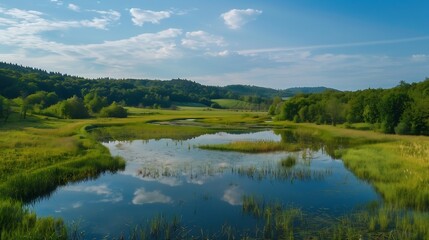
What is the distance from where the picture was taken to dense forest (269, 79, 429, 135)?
6662 centimetres

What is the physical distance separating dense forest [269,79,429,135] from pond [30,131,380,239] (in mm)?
35054

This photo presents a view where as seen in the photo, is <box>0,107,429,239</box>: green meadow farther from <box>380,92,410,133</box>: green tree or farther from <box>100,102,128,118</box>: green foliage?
<box>100,102,128,118</box>: green foliage

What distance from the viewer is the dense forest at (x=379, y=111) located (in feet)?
219

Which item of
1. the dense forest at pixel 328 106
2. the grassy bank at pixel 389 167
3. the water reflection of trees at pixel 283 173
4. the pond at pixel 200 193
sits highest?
the dense forest at pixel 328 106

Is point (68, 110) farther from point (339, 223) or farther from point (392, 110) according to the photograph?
point (339, 223)

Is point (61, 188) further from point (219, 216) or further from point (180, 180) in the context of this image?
point (219, 216)

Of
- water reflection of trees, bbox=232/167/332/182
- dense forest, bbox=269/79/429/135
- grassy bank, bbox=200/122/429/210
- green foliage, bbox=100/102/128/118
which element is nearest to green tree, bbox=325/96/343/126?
dense forest, bbox=269/79/429/135

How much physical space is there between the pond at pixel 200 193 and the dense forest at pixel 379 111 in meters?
35.1

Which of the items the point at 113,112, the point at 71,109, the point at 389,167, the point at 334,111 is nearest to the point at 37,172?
the point at 389,167

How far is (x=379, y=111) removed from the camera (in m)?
76.8

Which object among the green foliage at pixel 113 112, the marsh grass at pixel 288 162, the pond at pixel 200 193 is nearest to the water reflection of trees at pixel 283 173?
the pond at pixel 200 193

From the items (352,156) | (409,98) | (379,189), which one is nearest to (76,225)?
(379,189)

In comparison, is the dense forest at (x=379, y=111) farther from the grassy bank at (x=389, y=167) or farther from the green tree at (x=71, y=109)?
the green tree at (x=71, y=109)

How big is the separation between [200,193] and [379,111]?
62360mm
